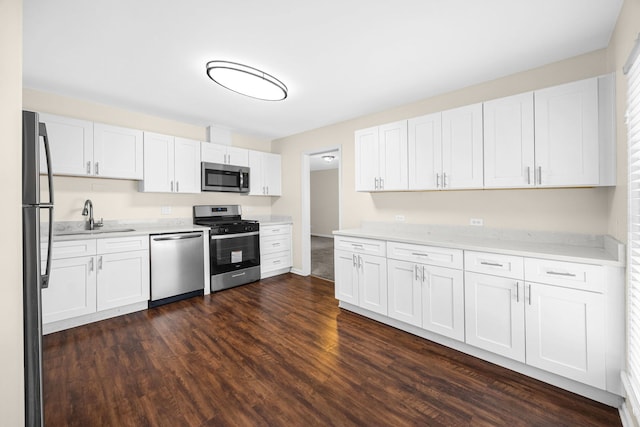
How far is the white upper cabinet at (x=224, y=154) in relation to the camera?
14.3 ft

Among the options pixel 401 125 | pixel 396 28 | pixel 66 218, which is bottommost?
pixel 66 218

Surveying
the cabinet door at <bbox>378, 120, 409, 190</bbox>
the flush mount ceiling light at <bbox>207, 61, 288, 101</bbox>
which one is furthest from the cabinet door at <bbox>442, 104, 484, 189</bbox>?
the flush mount ceiling light at <bbox>207, 61, 288, 101</bbox>

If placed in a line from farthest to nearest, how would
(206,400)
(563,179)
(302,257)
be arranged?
(302,257), (563,179), (206,400)

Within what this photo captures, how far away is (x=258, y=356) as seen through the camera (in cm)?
238

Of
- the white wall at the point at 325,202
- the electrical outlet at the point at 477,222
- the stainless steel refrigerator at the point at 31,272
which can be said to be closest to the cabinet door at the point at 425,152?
the electrical outlet at the point at 477,222

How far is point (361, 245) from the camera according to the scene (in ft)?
10.5

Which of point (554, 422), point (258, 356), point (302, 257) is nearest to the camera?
point (554, 422)

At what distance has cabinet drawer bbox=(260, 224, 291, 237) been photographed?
4805 mm

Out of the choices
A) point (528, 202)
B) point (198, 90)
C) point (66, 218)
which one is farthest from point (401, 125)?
point (66, 218)

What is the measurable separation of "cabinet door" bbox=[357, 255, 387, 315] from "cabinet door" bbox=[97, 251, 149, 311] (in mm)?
2626

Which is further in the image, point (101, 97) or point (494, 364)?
point (101, 97)

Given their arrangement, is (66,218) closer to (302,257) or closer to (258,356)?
(258,356)

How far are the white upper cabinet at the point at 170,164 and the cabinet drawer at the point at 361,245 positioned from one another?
7.90ft

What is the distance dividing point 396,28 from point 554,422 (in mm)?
2774
